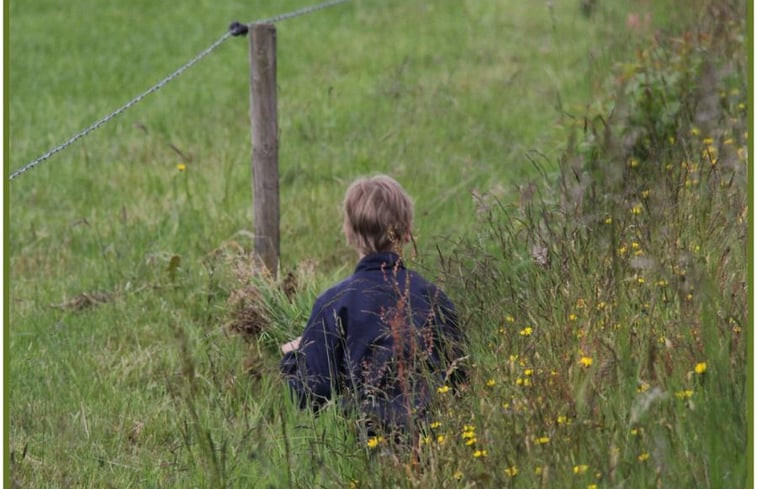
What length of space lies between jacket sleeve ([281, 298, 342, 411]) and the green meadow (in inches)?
4.3

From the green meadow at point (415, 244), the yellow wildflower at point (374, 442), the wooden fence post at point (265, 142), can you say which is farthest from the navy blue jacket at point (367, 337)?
the wooden fence post at point (265, 142)

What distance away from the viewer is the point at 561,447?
9.94 feet

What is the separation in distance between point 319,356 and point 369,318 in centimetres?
25

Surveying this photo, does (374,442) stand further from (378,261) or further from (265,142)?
(265,142)

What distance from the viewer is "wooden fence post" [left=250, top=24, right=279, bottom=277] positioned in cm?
556

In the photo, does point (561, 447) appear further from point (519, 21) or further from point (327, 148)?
point (519, 21)

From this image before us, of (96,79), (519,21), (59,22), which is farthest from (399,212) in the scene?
(59,22)

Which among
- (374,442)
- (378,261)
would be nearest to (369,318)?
(378,261)

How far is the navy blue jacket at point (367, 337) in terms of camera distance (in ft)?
13.3

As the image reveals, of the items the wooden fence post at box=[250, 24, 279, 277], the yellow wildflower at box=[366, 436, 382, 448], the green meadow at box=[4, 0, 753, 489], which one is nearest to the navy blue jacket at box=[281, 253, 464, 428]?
the green meadow at box=[4, 0, 753, 489]

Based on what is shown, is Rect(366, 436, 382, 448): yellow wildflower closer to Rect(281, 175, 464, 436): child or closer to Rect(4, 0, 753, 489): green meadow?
Rect(4, 0, 753, 489): green meadow

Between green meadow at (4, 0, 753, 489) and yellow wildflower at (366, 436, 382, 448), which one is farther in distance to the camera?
yellow wildflower at (366, 436, 382, 448)

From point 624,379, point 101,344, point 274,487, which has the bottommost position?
point 101,344

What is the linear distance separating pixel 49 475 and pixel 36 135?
492cm
